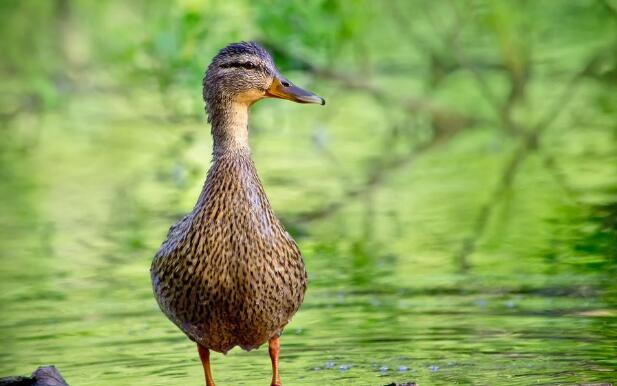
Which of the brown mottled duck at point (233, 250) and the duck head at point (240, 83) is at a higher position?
the duck head at point (240, 83)

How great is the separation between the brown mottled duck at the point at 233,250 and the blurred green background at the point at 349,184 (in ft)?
1.45

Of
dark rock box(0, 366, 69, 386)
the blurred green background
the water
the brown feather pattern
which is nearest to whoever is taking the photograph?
dark rock box(0, 366, 69, 386)

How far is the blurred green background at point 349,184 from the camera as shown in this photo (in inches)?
313

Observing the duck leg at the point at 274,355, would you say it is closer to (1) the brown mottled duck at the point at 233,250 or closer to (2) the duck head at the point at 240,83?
(1) the brown mottled duck at the point at 233,250

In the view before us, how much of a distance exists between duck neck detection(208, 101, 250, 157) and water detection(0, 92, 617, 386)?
1159 millimetres

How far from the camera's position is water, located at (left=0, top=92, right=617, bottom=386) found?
301 inches

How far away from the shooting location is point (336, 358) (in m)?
7.64

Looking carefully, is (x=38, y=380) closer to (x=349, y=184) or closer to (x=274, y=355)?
(x=274, y=355)

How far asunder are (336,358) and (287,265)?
2.71ft

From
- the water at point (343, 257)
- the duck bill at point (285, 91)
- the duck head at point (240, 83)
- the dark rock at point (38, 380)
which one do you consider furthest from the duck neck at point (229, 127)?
the dark rock at point (38, 380)

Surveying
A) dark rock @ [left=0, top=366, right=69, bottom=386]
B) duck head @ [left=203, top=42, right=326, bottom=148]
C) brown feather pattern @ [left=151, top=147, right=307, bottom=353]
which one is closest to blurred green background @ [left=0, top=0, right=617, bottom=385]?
brown feather pattern @ [left=151, top=147, right=307, bottom=353]

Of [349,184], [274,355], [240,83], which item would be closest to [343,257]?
[349,184]

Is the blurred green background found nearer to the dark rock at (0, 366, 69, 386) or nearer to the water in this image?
the water

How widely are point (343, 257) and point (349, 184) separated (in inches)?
107
